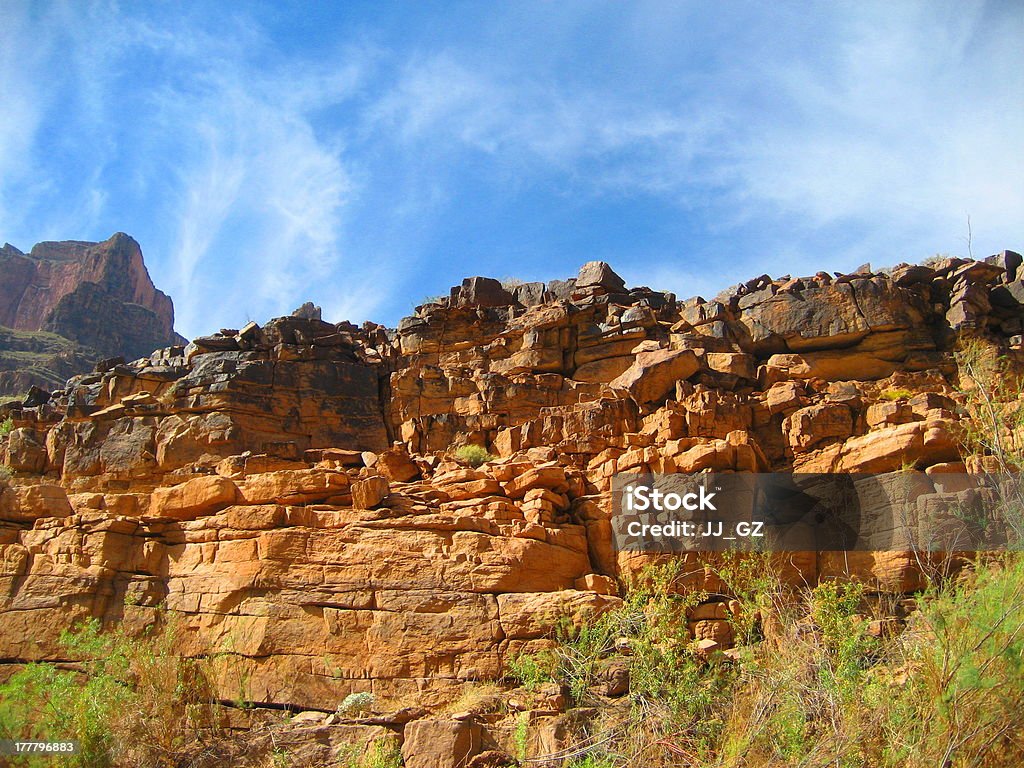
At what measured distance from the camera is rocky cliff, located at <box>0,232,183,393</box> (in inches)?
2164

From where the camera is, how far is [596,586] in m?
14.2

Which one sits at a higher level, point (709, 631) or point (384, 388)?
point (384, 388)

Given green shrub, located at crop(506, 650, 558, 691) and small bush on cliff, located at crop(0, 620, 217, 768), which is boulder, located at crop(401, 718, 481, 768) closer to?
green shrub, located at crop(506, 650, 558, 691)

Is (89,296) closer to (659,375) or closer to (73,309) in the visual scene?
(73,309)

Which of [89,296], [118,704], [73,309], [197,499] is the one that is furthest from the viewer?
[89,296]

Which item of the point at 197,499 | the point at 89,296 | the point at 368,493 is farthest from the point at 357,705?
the point at 89,296

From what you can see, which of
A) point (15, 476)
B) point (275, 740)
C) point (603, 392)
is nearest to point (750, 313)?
point (603, 392)

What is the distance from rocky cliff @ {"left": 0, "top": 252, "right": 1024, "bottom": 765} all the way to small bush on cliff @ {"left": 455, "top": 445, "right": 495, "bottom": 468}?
0.40 m

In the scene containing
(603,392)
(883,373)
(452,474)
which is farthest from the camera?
(883,373)

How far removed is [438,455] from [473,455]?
0.85 metres

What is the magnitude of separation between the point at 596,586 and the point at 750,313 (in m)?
12.4

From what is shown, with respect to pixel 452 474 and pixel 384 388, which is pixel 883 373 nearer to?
pixel 452 474

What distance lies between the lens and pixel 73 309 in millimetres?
62750

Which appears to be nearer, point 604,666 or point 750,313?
point 604,666
